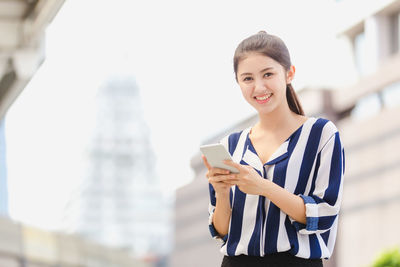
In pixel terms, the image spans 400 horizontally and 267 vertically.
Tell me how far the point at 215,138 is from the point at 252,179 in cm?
3694

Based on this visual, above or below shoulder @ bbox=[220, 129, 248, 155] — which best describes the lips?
above

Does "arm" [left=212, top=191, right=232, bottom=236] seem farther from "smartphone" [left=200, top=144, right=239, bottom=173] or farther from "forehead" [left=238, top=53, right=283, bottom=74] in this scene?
"forehead" [left=238, top=53, right=283, bottom=74]

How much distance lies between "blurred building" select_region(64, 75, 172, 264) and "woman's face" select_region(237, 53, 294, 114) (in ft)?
270

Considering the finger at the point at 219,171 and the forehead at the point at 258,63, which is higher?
the forehead at the point at 258,63

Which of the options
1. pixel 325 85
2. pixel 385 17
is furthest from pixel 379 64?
pixel 325 85

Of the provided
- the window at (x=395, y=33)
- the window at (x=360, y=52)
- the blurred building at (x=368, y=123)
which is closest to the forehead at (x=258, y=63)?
the blurred building at (x=368, y=123)

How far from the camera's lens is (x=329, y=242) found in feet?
5.49

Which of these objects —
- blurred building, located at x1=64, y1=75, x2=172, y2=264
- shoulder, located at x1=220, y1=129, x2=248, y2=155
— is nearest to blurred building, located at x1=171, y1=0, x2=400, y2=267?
shoulder, located at x1=220, y1=129, x2=248, y2=155

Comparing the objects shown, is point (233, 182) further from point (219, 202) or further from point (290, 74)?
point (290, 74)

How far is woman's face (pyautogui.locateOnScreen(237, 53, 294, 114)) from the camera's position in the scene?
167 centimetres

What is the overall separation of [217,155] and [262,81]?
0.21 m

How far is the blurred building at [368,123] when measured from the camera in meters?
20.7

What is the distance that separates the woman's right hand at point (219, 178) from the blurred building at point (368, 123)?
1916 centimetres

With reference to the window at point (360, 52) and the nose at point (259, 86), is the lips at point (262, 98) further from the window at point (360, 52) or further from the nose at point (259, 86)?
the window at point (360, 52)
